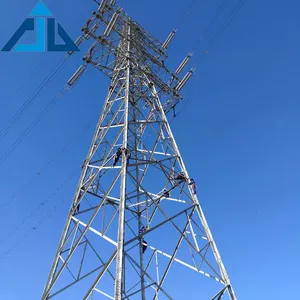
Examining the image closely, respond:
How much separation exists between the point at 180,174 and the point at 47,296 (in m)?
5.40

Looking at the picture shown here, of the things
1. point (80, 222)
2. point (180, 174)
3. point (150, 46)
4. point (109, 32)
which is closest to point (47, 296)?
point (80, 222)

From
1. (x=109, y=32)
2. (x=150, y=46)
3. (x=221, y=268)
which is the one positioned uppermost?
(x=150, y=46)

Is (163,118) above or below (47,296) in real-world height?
above

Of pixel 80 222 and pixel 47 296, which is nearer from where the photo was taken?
pixel 47 296

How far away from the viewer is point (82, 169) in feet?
33.9

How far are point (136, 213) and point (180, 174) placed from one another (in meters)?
2.53

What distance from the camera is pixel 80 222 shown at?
8703mm

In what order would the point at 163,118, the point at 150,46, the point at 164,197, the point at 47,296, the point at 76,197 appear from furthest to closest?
the point at 150,46, the point at 163,118, the point at 164,197, the point at 76,197, the point at 47,296

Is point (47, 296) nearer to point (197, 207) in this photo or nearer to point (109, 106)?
point (197, 207)

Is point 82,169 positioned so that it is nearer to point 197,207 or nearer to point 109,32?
point 197,207

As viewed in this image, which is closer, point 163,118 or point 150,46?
point 163,118

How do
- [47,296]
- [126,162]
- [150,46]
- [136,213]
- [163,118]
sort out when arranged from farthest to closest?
[150,46] < [163,118] < [136,213] < [126,162] < [47,296]

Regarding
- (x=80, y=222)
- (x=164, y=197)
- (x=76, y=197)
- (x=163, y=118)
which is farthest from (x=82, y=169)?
(x=163, y=118)

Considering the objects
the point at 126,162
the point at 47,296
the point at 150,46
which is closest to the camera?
the point at 47,296
